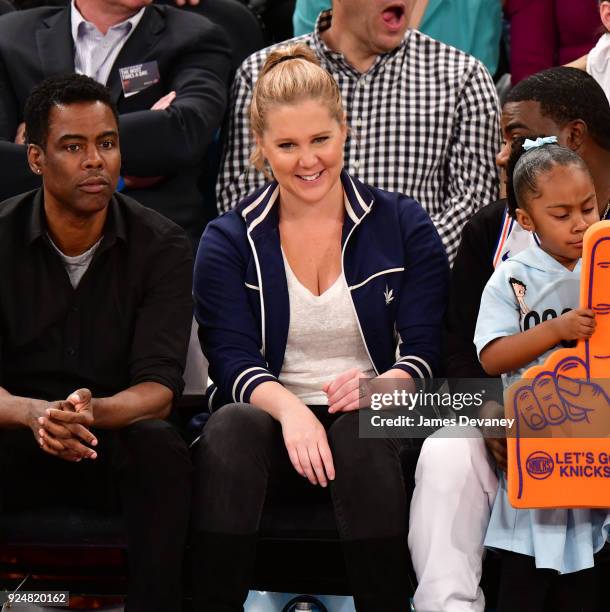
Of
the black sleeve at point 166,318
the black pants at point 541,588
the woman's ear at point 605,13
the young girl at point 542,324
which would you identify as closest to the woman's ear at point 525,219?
the young girl at point 542,324

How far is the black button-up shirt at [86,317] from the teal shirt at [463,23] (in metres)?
1.55

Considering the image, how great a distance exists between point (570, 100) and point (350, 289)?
2.24 ft

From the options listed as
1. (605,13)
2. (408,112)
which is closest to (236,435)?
(408,112)

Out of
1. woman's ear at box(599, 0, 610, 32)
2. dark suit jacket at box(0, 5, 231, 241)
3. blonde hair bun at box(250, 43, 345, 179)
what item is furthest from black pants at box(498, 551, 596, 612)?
woman's ear at box(599, 0, 610, 32)

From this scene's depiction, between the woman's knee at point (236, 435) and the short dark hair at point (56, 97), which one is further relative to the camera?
the short dark hair at point (56, 97)

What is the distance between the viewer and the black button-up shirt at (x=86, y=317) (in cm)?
275

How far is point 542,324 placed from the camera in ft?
7.68

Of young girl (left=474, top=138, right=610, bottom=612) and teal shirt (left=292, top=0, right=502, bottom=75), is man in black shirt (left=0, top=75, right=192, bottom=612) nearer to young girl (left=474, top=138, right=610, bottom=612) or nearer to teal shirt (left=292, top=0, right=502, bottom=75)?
young girl (left=474, top=138, right=610, bottom=612)

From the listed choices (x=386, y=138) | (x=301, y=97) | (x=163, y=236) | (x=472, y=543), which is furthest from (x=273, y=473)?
(x=386, y=138)

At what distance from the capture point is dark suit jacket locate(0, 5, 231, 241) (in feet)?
11.4

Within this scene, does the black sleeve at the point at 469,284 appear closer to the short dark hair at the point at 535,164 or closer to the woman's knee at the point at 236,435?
the short dark hair at the point at 535,164

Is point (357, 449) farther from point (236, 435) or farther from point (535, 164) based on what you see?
point (535, 164)

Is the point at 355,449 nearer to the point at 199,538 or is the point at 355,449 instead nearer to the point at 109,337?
the point at 199,538

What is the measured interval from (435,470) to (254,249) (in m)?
0.70
